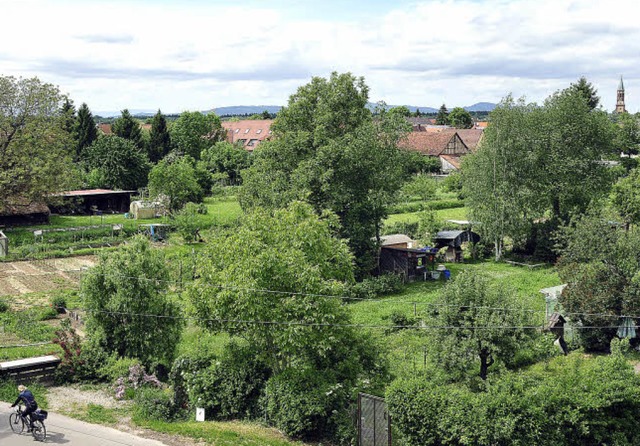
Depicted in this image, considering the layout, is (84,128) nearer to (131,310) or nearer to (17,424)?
(131,310)

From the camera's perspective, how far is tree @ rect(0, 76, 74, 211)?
4284 centimetres

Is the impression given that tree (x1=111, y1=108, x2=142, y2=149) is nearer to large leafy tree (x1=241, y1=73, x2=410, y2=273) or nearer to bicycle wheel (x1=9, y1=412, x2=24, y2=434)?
large leafy tree (x1=241, y1=73, x2=410, y2=273)

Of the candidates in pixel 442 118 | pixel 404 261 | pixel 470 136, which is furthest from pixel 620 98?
pixel 404 261

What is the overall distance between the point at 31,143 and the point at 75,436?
32.6 meters

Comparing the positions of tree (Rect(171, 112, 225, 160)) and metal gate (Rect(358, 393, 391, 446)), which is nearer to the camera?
metal gate (Rect(358, 393, 391, 446))

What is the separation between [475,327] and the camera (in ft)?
61.9

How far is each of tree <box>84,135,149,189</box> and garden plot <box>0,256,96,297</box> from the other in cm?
1947

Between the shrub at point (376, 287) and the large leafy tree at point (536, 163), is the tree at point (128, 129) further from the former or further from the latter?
the shrub at point (376, 287)

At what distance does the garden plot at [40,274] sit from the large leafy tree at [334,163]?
9.76 m

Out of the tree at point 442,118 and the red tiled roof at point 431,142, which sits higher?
the tree at point 442,118

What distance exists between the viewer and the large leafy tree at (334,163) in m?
33.2

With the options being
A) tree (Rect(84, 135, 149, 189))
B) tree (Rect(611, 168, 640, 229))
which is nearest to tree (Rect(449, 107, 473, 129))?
tree (Rect(84, 135, 149, 189))

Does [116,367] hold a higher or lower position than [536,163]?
lower

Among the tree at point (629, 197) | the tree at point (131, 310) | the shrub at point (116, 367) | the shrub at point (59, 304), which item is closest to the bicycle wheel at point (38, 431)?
the shrub at point (116, 367)
